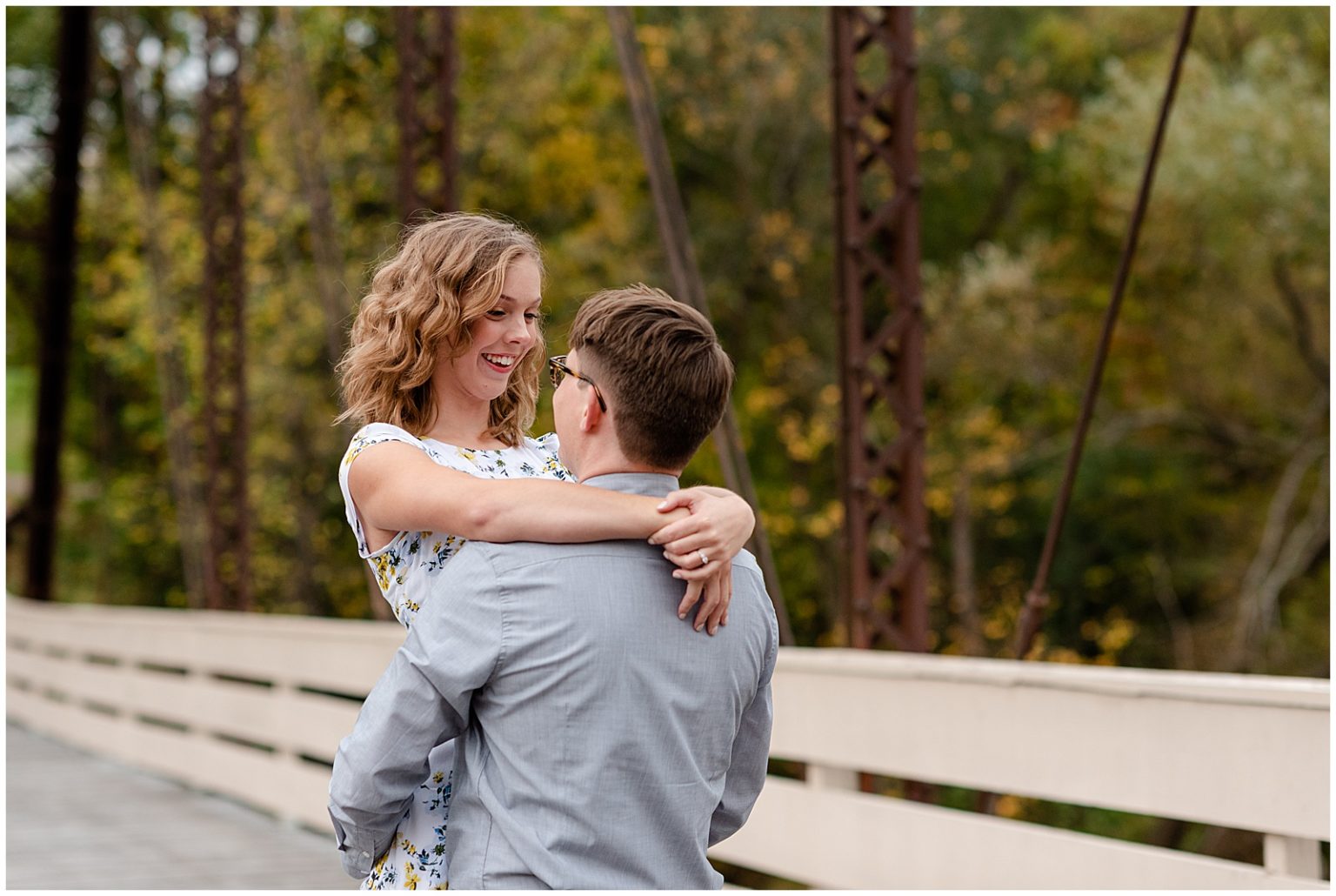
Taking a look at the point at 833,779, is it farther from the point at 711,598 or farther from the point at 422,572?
the point at 711,598

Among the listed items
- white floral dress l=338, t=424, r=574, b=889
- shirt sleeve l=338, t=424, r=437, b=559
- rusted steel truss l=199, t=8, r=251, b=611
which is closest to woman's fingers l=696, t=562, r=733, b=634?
white floral dress l=338, t=424, r=574, b=889

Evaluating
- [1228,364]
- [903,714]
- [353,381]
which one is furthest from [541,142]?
[353,381]

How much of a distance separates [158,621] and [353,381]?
7.84 metres

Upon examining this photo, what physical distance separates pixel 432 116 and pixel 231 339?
12.7ft

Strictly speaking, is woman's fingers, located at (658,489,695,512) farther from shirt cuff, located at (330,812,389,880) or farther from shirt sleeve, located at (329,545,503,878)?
shirt cuff, located at (330,812,389,880)

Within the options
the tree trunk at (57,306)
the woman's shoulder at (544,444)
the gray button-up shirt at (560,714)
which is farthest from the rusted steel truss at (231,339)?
the gray button-up shirt at (560,714)

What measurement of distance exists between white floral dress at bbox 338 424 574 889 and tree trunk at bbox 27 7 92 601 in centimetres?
1475

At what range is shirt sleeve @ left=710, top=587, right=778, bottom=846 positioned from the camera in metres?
1.86

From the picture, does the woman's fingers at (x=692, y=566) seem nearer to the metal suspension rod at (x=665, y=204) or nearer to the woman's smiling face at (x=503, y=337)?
the woman's smiling face at (x=503, y=337)

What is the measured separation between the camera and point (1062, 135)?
1850 centimetres

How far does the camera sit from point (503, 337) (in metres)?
1.97

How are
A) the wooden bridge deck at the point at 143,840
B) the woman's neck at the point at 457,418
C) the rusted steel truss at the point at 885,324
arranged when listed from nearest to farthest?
the woman's neck at the point at 457,418 < the rusted steel truss at the point at 885,324 < the wooden bridge deck at the point at 143,840

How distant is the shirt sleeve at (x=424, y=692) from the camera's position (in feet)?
5.24

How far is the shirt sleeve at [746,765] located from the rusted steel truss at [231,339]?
927cm
